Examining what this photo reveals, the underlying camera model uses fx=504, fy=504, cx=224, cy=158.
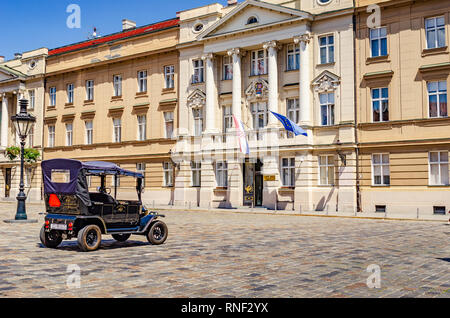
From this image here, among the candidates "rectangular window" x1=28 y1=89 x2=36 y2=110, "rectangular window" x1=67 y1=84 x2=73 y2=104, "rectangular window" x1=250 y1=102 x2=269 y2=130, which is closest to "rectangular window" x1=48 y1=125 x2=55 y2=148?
"rectangular window" x1=67 y1=84 x2=73 y2=104

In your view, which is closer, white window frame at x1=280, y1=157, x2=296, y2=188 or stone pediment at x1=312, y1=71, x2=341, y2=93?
stone pediment at x1=312, y1=71, x2=341, y2=93

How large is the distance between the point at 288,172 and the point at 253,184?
304 centimetres

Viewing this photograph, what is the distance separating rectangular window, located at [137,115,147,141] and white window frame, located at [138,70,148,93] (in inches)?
87.0

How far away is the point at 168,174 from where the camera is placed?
39.2 meters

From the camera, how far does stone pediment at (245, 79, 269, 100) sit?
34375mm

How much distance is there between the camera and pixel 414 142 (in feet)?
92.8

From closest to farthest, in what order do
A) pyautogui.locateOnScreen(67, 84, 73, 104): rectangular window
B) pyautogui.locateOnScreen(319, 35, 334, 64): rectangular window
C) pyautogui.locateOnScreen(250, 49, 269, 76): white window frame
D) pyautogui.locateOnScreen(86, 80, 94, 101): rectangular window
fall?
1. pyautogui.locateOnScreen(319, 35, 334, 64): rectangular window
2. pyautogui.locateOnScreen(250, 49, 269, 76): white window frame
3. pyautogui.locateOnScreen(86, 80, 94, 101): rectangular window
4. pyautogui.locateOnScreen(67, 84, 73, 104): rectangular window

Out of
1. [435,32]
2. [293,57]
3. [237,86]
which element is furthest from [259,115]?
[435,32]

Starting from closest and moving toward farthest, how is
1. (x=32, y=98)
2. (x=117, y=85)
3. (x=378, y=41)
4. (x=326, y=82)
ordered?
1. (x=378, y=41)
2. (x=326, y=82)
3. (x=117, y=85)
4. (x=32, y=98)

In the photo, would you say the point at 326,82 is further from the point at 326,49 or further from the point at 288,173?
the point at 288,173

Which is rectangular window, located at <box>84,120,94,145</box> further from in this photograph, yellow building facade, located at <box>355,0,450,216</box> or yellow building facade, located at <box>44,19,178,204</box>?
yellow building facade, located at <box>355,0,450,216</box>

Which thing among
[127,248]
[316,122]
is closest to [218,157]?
[316,122]

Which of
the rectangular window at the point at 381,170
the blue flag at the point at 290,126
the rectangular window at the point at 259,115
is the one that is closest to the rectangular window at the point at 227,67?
the rectangular window at the point at 259,115

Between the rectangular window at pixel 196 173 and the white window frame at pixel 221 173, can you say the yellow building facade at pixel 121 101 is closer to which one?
the rectangular window at pixel 196 173
